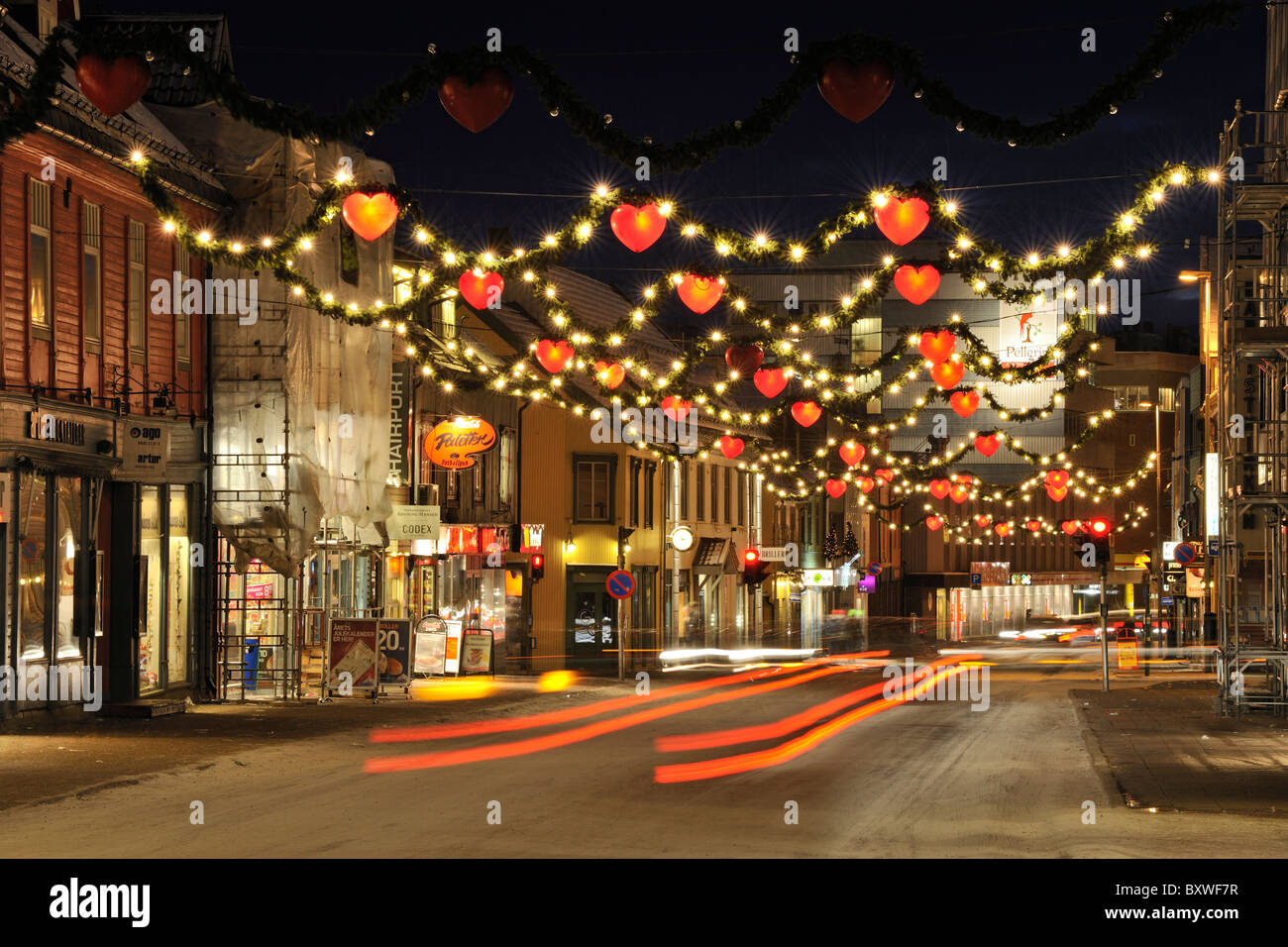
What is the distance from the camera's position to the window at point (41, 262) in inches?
909

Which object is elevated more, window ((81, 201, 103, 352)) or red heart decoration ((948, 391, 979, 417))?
window ((81, 201, 103, 352))

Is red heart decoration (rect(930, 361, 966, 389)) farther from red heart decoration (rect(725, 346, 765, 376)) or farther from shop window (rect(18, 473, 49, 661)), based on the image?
shop window (rect(18, 473, 49, 661))

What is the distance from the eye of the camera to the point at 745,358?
80.9ft

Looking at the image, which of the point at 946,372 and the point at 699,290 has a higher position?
the point at 699,290

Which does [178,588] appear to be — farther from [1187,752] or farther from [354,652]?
[1187,752]

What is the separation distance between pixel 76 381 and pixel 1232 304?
16264 millimetres

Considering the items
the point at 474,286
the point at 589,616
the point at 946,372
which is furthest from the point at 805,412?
the point at 589,616

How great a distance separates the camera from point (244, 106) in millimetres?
14102

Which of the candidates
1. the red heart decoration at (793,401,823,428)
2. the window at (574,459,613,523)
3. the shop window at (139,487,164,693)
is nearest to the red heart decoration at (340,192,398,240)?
the shop window at (139,487,164,693)

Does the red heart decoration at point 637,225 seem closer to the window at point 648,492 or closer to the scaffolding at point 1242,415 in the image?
the scaffolding at point 1242,415

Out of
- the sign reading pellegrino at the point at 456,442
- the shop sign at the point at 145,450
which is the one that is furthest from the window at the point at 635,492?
the shop sign at the point at 145,450

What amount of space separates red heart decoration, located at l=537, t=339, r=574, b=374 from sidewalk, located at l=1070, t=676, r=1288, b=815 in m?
9.05

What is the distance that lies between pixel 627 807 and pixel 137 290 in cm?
1457

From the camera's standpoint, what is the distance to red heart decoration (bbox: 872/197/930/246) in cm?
1744
